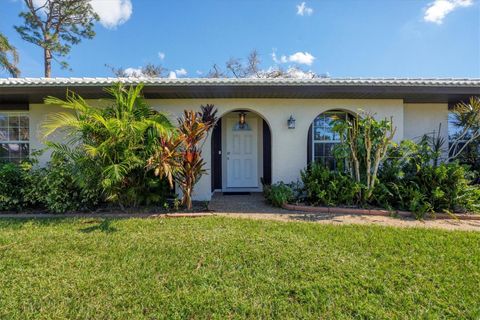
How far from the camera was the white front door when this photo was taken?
8359 mm

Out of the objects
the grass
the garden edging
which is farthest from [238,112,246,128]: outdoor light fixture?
the grass

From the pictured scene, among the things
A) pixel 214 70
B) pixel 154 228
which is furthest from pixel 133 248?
pixel 214 70

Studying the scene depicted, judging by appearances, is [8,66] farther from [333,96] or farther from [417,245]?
[417,245]

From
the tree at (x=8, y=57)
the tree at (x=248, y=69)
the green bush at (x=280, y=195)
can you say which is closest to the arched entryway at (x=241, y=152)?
the green bush at (x=280, y=195)

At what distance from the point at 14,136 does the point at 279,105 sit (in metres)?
8.09

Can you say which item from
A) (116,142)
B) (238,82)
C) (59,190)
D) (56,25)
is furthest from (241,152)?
(56,25)

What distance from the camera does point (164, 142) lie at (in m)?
4.83

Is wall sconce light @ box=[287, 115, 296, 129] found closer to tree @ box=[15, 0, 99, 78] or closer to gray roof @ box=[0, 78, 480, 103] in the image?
gray roof @ box=[0, 78, 480, 103]

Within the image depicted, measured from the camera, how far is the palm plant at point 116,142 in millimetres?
4695

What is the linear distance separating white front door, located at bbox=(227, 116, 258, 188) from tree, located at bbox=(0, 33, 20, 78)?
34.9ft

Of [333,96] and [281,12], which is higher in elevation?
[281,12]

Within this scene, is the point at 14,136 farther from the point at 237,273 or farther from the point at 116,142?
the point at 237,273

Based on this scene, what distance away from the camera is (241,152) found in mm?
8414

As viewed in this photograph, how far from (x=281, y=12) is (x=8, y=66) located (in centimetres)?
1293
